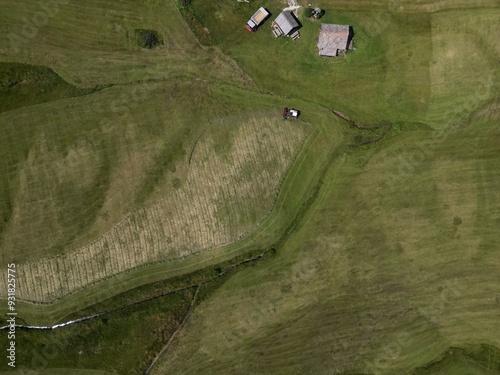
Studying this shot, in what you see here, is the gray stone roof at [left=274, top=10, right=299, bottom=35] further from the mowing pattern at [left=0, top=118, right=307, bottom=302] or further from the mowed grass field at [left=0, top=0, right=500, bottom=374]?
the mowing pattern at [left=0, top=118, right=307, bottom=302]

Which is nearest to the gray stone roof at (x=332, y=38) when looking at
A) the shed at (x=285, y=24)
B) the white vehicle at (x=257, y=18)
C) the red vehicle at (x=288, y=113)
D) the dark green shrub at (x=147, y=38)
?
the shed at (x=285, y=24)

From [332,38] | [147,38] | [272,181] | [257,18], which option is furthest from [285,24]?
[272,181]

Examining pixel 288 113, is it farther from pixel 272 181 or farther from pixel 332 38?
pixel 332 38

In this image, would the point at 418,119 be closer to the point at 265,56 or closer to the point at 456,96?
the point at 456,96

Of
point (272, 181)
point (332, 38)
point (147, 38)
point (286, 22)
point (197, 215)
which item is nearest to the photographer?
point (197, 215)

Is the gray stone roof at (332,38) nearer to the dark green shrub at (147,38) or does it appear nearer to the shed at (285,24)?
the shed at (285,24)

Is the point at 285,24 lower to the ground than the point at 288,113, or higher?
higher

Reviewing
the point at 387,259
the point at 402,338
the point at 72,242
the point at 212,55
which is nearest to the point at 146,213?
the point at 72,242
